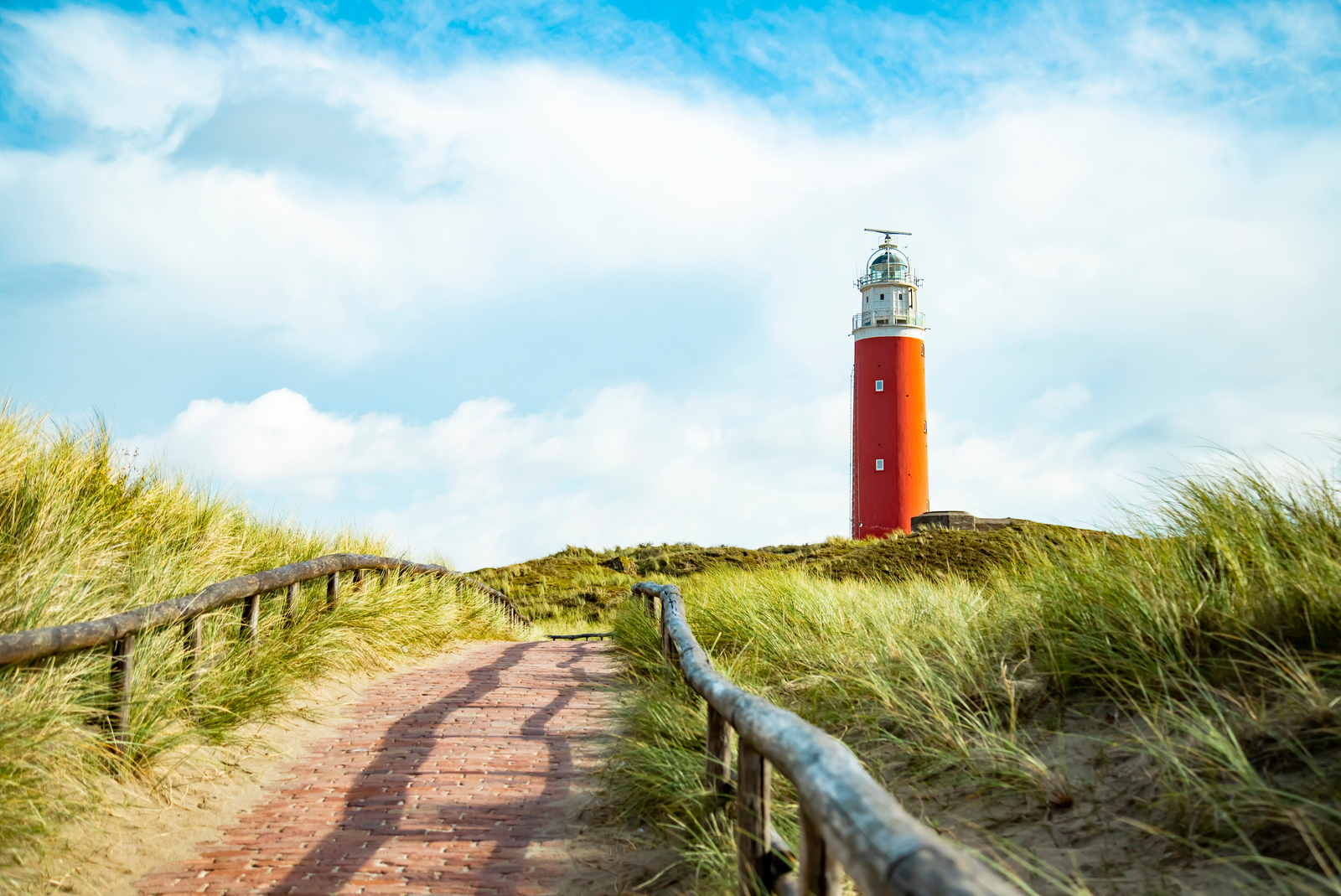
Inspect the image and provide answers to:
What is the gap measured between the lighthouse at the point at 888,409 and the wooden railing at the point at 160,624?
952 inches

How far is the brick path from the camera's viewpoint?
3834mm

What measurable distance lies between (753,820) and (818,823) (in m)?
0.90

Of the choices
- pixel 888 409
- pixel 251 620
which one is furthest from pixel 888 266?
pixel 251 620

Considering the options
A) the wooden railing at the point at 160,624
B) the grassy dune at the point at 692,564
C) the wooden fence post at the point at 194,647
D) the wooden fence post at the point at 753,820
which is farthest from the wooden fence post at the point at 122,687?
the grassy dune at the point at 692,564

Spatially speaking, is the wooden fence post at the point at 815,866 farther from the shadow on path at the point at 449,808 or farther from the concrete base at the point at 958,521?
the concrete base at the point at 958,521

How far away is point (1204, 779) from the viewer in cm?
310

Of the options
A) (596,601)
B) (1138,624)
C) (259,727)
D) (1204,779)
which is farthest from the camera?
(596,601)

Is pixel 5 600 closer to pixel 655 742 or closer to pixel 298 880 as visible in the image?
pixel 298 880

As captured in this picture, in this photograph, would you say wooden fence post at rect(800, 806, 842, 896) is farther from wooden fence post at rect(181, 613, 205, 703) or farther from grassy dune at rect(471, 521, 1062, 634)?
grassy dune at rect(471, 521, 1062, 634)

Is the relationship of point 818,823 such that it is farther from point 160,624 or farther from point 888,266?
point 888,266

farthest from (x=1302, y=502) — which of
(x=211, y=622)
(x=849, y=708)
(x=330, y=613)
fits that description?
(x=330, y=613)

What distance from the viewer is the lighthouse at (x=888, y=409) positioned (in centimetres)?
3002

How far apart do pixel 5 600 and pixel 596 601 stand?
1664 cm

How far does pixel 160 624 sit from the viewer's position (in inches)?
205
